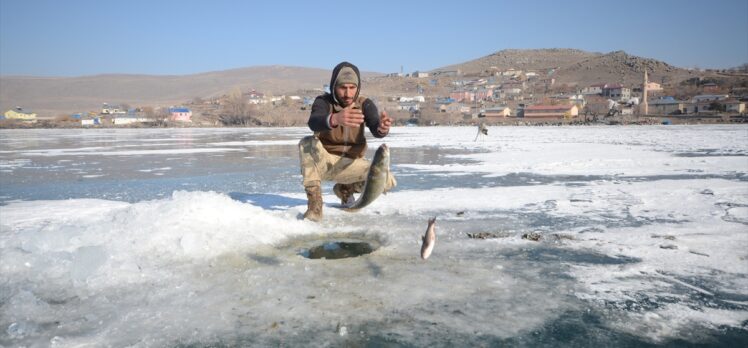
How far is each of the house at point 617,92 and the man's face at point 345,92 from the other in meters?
111

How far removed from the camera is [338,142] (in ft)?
16.8

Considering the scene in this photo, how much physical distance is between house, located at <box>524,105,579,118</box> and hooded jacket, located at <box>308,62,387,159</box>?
7697 centimetres

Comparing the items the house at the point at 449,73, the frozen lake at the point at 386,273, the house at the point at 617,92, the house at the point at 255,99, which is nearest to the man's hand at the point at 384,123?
the frozen lake at the point at 386,273

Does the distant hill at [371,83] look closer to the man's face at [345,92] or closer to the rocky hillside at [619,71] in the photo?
the rocky hillside at [619,71]

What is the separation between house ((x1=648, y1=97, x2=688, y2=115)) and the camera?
74125mm

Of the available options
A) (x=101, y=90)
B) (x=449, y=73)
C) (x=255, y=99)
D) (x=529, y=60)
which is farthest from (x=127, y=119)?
(x=529, y=60)

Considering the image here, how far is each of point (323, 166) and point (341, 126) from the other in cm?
50

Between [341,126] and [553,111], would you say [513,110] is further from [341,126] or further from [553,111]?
[341,126]

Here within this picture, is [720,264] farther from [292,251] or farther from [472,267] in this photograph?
[292,251]

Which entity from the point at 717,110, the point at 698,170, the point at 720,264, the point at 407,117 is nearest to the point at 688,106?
the point at 717,110

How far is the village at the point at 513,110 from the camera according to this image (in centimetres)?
6824

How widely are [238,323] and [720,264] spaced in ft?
11.1

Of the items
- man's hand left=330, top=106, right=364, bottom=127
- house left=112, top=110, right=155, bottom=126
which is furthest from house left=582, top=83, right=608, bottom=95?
man's hand left=330, top=106, right=364, bottom=127

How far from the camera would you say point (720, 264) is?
3234mm
